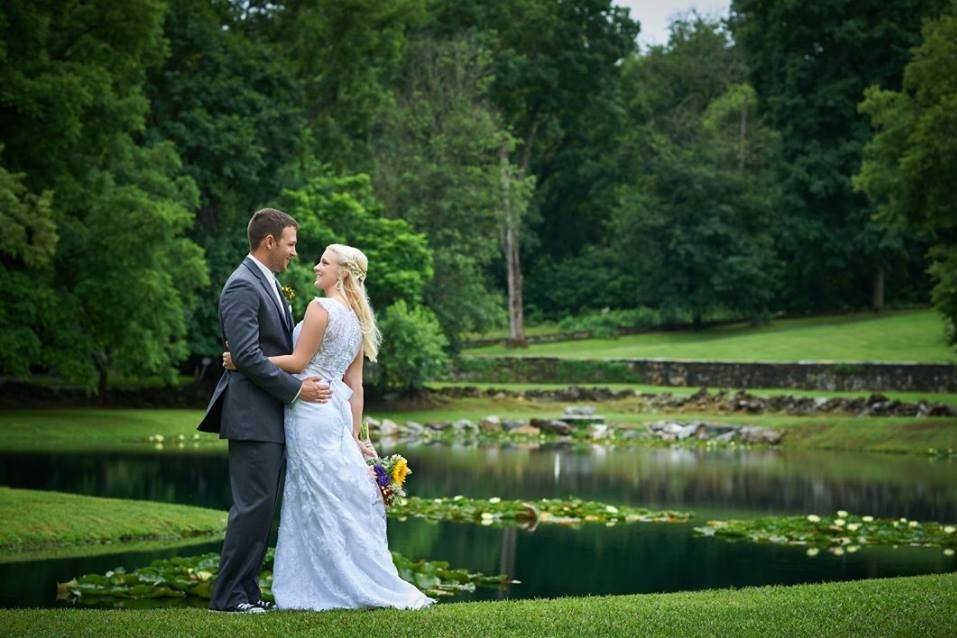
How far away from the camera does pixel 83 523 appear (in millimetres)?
15562

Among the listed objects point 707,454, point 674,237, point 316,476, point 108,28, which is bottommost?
point 707,454

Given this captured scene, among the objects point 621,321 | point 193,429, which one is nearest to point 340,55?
point 193,429

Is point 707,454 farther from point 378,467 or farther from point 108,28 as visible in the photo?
point 378,467

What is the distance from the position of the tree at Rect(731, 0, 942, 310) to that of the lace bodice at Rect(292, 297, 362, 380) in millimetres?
47002

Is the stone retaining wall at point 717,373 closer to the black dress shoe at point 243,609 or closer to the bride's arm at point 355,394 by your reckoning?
the bride's arm at point 355,394

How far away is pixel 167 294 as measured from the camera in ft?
101

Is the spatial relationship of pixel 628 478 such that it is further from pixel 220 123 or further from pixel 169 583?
pixel 220 123

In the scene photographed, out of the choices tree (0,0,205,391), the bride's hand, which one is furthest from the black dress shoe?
tree (0,0,205,391)

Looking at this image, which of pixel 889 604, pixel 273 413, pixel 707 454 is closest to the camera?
pixel 273 413

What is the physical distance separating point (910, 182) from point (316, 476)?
26.0 meters

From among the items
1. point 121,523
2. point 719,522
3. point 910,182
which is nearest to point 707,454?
point 910,182

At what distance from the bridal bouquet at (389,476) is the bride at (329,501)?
8cm

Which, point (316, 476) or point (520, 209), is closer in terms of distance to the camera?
point (316, 476)

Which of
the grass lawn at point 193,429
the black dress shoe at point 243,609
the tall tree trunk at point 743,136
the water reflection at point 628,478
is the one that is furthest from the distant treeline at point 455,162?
the black dress shoe at point 243,609
